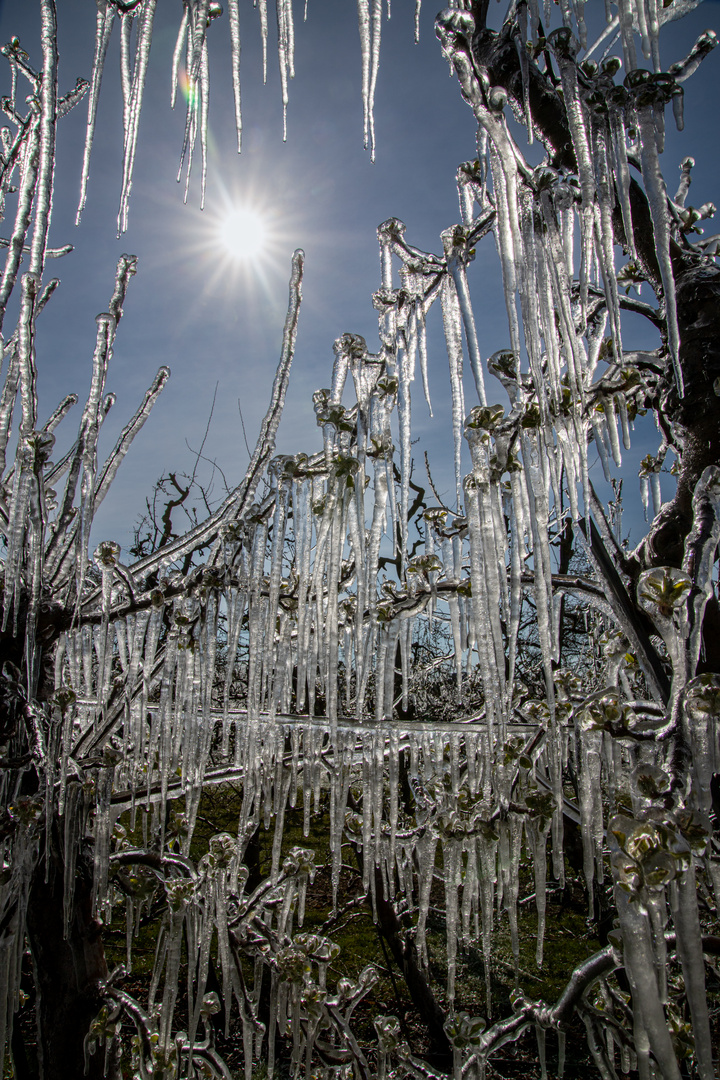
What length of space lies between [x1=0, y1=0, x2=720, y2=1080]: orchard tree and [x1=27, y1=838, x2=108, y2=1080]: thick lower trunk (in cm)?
1

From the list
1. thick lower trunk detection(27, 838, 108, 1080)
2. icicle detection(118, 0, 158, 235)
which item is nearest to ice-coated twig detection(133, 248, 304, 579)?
icicle detection(118, 0, 158, 235)

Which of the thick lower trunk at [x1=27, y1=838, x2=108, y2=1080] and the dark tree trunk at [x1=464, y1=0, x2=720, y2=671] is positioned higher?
the dark tree trunk at [x1=464, y1=0, x2=720, y2=671]

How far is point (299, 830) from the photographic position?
1053 centimetres

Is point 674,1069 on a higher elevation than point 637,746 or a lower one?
lower

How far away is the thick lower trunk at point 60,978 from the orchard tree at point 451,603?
0.01 metres

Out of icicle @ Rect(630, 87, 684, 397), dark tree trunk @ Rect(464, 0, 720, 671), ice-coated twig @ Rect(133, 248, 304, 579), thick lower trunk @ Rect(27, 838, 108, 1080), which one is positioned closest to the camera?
icicle @ Rect(630, 87, 684, 397)

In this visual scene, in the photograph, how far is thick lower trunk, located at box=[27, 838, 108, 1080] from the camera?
7.76 feet

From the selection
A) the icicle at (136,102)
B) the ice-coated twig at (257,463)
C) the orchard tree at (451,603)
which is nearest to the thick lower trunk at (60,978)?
the orchard tree at (451,603)

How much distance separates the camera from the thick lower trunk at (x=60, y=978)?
2365mm

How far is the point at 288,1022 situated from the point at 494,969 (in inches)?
191

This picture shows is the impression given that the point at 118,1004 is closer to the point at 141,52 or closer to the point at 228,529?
the point at 228,529

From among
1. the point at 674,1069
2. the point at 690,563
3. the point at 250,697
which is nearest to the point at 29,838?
the point at 250,697

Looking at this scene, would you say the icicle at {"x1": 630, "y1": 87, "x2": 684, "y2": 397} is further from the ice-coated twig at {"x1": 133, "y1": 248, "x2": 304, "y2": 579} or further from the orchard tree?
the ice-coated twig at {"x1": 133, "y1": 248, "x2": 304, "y2": 579}

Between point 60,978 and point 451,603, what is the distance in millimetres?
2483
